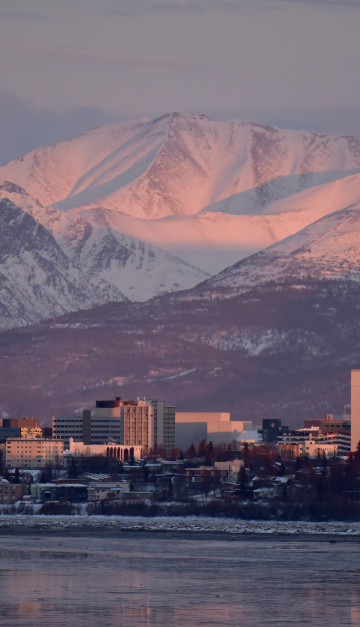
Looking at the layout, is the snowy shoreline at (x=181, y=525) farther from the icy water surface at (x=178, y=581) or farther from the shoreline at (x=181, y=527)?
the icy water surface at (x=178, y=581)

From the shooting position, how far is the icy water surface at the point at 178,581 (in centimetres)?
10806

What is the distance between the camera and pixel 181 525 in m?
177

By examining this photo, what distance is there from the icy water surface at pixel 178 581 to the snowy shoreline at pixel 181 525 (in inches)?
377

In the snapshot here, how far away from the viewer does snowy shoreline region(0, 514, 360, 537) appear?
557 feet

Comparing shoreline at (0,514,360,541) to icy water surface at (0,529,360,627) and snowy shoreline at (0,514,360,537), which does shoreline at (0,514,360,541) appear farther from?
icy water surface at (0,529,360,627)

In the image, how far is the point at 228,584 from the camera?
122000 mm

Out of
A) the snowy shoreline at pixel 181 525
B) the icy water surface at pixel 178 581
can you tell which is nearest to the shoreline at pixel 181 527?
the snowy shoreline at pixel 181 525

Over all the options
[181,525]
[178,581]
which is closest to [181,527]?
[181,525]

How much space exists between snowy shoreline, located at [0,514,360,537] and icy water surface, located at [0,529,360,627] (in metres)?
9.58

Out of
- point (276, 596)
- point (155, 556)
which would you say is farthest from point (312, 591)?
point (155, 556)

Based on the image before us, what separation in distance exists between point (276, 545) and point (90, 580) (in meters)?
30.6

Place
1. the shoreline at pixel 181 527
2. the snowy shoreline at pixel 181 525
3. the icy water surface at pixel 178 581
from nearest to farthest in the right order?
the icy water surface at pixel 178 581, the shoreline at pixel 181 527, the snowy shoreline at pixel 181 525

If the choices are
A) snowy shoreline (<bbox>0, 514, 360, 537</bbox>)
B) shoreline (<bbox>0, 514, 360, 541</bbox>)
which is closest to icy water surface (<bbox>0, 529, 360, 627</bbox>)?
shoreline (<bbox>0, 514, 360, 541</bbox>)

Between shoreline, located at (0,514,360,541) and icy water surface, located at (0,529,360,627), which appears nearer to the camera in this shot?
icy water surface, located at (0,529,360,627)
